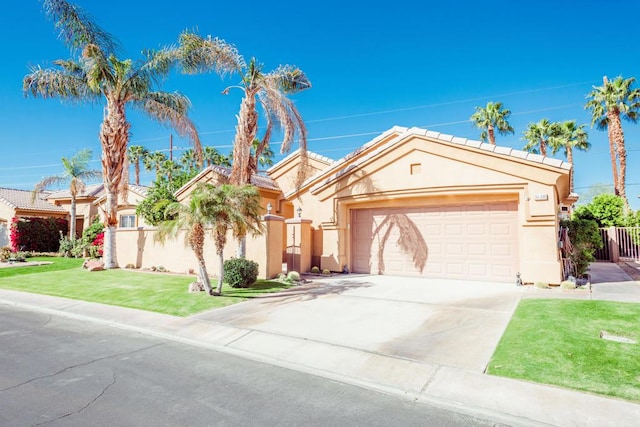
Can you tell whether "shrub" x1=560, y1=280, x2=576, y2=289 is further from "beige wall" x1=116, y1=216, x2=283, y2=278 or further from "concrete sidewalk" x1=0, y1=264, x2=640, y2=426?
"beige wall" x1=116, y1=216, x2=283, y2=278

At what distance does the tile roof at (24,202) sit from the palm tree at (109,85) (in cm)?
1622

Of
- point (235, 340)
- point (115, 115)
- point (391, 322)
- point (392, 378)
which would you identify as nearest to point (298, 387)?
point (392, 378)

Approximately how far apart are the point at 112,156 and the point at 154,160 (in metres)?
29.0

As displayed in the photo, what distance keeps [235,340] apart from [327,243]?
27.9 feet

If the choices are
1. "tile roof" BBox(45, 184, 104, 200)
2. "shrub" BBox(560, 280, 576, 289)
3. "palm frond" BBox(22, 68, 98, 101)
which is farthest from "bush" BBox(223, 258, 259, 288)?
"tile roof" BBox(45, 184, 104, 200)

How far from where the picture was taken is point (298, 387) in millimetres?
4758

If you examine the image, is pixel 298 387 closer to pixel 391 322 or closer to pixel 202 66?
pixel 391 322

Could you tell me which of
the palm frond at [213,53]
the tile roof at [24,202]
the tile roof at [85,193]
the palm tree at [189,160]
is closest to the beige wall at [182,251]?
the palm frond at [213,53]

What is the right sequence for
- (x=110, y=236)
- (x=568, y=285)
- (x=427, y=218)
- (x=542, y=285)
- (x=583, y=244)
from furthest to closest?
(x=110, y=236) < (x=427, y=218) < (x=583, y=244) < (x=542, y=285) < (x=568, y=285)

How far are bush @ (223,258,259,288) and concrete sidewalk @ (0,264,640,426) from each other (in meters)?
2.14

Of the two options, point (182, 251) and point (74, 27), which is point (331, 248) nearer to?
point (182, 251)

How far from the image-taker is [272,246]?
515 inches

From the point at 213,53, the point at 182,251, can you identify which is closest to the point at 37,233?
the point at 182,251

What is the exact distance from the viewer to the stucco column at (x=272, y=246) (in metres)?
12.8
